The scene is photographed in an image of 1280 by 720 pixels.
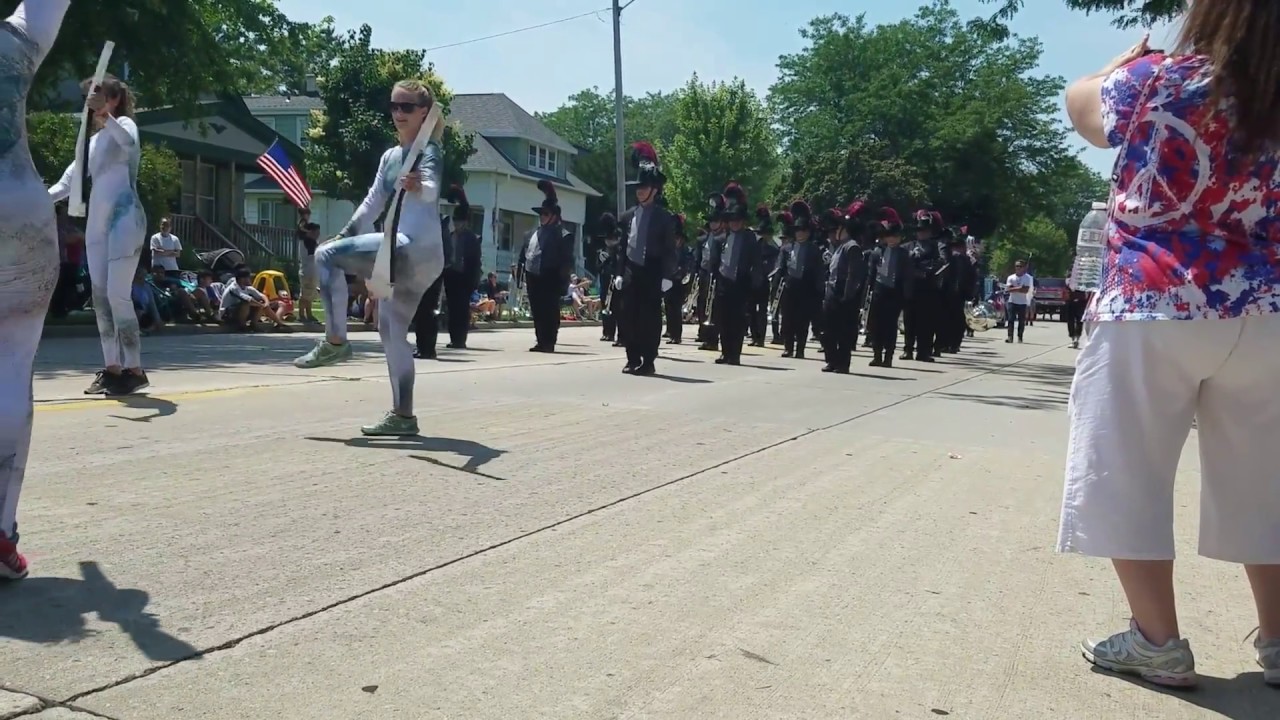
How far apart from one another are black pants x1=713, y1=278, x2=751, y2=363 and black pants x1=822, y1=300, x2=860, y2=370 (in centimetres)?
118

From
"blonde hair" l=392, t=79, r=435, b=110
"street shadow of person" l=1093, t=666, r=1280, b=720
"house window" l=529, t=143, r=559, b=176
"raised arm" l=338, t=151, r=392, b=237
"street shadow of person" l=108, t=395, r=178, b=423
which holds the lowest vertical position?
"street shadow of person" l=1093, t=666, r=1280, b=720

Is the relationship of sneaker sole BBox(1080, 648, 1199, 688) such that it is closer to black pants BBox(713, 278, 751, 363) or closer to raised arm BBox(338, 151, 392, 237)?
raised arm BBox(338, 151, 392, 237)

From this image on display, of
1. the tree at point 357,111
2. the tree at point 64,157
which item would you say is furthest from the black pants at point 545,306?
the tree at point 357,111

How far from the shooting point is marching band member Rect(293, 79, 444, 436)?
274 inches

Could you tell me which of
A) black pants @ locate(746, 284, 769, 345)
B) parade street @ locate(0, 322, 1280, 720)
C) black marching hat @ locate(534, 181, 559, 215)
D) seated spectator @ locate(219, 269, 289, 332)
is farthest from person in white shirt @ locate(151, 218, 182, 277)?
parade street @ locate(0, 322, 1280, 720)

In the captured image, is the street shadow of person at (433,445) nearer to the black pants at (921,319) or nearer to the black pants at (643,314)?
the black pants at (643,314)

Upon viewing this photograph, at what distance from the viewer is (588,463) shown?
6812mm

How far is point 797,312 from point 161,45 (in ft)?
34.4

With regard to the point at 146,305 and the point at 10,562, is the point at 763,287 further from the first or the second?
the point at 10,562

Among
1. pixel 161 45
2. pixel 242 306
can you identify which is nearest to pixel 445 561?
pixel 242 306

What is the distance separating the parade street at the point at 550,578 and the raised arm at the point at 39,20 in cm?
175

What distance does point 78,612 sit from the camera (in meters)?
3.63

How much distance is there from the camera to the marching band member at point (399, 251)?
6.95m

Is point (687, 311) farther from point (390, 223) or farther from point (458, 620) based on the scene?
point (458, 620)
